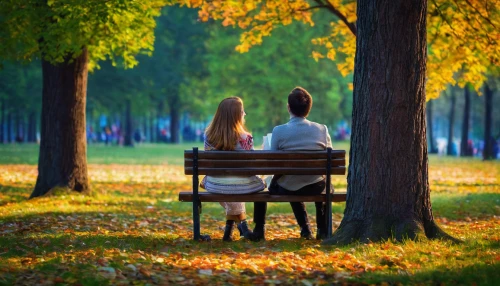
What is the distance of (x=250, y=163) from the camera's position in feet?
31.1

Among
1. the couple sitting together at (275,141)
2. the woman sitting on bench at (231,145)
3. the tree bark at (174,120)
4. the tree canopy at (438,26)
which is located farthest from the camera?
the tree bark at (174,120)

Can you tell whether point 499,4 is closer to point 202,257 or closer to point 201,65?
point 202,257

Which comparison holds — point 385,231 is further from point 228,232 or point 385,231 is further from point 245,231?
point 228,232

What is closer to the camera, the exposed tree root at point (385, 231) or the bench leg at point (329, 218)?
the exposed tree root at point (385, 231)

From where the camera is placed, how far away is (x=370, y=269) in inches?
279

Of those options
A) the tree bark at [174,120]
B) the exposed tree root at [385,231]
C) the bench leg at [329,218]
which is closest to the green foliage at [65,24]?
the bench leg at [329,218]

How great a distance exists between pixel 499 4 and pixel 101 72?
150ft

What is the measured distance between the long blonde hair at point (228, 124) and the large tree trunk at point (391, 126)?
5.17 ft

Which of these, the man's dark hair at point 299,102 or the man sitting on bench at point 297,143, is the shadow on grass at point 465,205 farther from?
the man's dark hair at point 299,102

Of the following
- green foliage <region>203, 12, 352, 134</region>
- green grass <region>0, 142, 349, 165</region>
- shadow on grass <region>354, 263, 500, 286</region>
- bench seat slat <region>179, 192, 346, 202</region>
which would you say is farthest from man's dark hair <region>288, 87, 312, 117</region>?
green foliage <region>203, 12, 352, 134</region>

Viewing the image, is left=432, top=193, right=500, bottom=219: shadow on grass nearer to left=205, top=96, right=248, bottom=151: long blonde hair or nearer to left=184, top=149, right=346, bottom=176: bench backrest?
left=184, top=149, right=346, bottom=176: bench backrest

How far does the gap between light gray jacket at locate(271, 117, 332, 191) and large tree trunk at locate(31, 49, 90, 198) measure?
7.43m

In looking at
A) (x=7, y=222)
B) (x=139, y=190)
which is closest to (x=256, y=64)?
(x=139, y=190)

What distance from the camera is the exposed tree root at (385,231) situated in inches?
340
